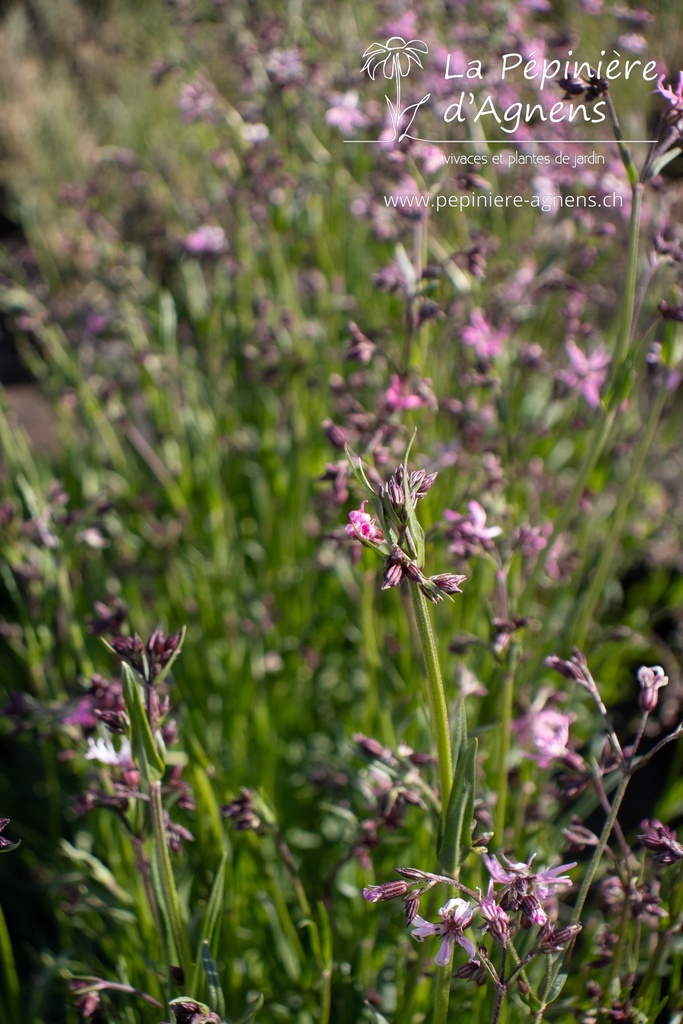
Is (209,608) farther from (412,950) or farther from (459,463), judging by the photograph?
(412,950)

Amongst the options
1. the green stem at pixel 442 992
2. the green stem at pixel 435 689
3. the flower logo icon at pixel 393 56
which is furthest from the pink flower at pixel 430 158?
the green stem at pixel 442 992

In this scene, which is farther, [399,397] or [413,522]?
[399,397]

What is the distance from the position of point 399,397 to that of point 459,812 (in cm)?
95

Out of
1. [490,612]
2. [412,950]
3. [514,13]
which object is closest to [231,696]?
[412,950]

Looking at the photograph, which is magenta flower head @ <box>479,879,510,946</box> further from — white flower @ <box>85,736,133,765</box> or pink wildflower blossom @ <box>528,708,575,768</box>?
white flower @ <box>85,736,133,765</box>

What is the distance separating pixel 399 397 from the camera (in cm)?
180

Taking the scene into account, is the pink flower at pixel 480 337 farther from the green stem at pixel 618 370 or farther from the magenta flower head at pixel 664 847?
the magenta flower head at pixel 664 847

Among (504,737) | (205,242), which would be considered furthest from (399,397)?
(205,242)

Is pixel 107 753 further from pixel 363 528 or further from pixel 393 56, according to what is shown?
pixel 393 56

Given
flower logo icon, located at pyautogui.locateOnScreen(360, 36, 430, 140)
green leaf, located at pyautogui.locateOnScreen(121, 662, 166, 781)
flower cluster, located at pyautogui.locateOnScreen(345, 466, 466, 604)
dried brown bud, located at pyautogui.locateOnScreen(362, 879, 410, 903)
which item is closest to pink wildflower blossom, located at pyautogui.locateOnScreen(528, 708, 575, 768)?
dried brown bud, located at pyautogui.locateOnScreen(362, 879, 410, 903)

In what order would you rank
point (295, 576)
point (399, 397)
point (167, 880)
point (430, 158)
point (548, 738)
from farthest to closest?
point (295, 576), point (430, 158), point (399, 397), point (548, 738), point (167, 880)

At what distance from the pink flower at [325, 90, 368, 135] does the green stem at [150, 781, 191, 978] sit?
1997 millimetres

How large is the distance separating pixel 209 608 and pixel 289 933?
3.61ft

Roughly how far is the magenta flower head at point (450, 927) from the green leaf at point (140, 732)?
0.40 m
